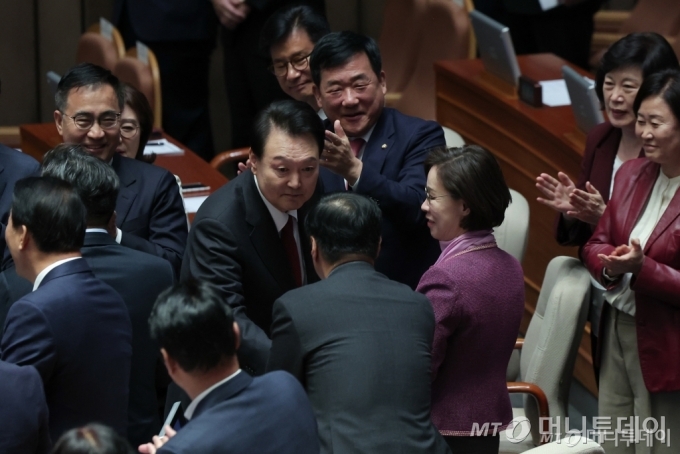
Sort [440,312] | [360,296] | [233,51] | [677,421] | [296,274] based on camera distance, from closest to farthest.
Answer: [360,296] → [440,312] → [296,274] → [677,421] → [233,51]

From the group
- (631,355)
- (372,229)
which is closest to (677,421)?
(631,355)

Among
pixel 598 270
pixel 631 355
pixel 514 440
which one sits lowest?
pixel 514 440

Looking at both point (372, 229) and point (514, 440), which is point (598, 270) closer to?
point (514, 440)

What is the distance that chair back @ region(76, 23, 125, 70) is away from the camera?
539 centimetres

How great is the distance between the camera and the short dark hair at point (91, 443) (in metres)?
1.65

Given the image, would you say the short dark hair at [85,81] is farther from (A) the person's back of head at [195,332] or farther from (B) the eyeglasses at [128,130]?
(A) the person's back of head at [195,332]

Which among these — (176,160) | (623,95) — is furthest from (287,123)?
(176,160)

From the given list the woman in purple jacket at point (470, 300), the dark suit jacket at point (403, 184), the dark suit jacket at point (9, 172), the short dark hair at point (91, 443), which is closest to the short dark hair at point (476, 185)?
the woman in purple jacket at point (470, 300)

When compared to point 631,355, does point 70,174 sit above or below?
above

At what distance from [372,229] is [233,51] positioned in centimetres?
313

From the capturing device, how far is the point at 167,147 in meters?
4.74

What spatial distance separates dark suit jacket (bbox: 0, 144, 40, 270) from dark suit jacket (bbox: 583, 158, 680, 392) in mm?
1590

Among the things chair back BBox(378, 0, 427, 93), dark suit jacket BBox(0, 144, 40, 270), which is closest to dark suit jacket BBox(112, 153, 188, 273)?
dark suit jacket BBox(0, 144, 40, 270)

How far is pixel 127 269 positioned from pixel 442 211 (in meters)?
0.76
